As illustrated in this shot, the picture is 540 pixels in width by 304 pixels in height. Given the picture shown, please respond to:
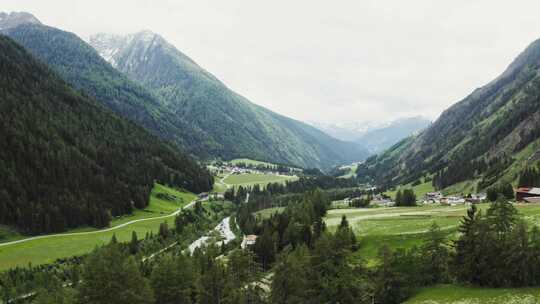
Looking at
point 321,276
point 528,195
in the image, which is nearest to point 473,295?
point 321,276

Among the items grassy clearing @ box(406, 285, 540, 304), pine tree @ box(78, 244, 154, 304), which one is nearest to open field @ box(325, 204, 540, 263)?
grassy clearing @ box(406, 285, 540, 304)

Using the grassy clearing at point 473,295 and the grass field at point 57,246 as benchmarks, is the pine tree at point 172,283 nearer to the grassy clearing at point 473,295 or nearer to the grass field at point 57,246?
the grassy clearing at point 473,295

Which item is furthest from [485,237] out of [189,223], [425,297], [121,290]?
[189,223]

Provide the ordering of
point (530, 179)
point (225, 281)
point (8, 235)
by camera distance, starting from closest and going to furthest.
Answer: point (225, 281), point (8, 235), point (530, 179)

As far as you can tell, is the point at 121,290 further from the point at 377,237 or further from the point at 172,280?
the point at 377,237

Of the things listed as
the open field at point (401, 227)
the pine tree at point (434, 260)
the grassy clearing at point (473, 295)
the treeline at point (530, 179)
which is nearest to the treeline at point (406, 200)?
the treeline at point (530, 179)

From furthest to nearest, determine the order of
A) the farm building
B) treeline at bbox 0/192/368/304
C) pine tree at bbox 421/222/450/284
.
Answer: the farm building < pine tree at bbox 421/222/450/284 < treeline at bbox 0/192/368/304

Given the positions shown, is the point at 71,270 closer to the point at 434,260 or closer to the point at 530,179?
the point at 434,260

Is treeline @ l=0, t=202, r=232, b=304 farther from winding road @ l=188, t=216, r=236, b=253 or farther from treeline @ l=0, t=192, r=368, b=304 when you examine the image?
winding road @ l=188, t=216, r=236, b=253
